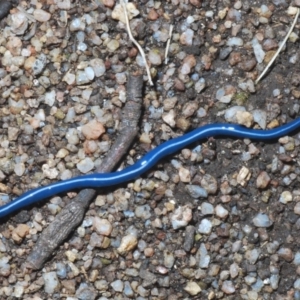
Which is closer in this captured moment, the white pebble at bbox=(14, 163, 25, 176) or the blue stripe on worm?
the blue stripe on worm

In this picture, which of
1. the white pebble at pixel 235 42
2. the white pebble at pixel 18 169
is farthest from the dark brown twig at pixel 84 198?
the white pebble at pixel 235 42

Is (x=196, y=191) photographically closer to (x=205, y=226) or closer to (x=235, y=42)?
(x=205, y=226)

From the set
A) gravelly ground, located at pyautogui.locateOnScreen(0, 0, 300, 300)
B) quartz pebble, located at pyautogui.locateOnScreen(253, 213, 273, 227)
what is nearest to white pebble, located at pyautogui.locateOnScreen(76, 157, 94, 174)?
gravelly ground, located at pyautogui.locateOnScreen(0, 0, 300, 300)

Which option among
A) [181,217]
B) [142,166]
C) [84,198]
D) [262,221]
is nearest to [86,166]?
[84,198]

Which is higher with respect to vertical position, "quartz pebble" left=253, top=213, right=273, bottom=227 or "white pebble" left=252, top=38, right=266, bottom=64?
"white pebble" left=252, top=38, right=266, bottom=64

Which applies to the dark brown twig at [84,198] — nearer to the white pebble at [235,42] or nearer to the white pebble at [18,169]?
the white pebble at [18,169]

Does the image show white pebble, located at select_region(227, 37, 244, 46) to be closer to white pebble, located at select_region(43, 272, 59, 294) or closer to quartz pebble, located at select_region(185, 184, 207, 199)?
quartz pebble, located at select_region(185, 184, 207, 199)

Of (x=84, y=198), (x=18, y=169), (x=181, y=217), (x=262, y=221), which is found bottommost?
(x=262, y=221)
